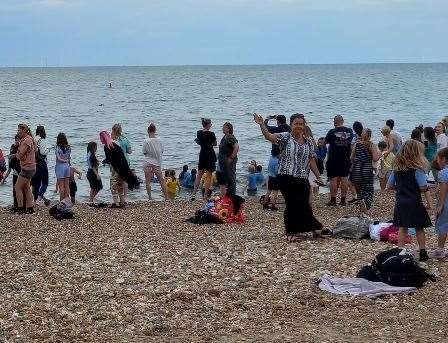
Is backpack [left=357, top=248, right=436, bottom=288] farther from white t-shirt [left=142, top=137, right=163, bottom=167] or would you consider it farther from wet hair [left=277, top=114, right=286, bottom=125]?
white t-shirt [left=142, top=137, right=163, bottom=167]

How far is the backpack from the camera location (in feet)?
27.0

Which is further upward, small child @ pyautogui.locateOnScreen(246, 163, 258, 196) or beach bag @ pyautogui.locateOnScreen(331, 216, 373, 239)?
beach bag @ pyautogui.locateOnScreen(331, 216, 373, 239)

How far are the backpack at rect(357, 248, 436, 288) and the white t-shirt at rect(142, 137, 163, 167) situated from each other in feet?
27.7

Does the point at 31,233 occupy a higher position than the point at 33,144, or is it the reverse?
the point at 33,144

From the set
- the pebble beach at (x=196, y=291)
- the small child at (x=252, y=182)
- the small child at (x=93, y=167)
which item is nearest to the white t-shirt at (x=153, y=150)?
the small child at (x=93, y=167)

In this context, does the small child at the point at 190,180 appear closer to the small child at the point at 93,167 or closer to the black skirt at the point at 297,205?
the small child at the point at 93,167

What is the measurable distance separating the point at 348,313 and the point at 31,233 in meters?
6.55

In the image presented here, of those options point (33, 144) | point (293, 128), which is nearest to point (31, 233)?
point (33, 144)

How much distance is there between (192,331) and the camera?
706cm

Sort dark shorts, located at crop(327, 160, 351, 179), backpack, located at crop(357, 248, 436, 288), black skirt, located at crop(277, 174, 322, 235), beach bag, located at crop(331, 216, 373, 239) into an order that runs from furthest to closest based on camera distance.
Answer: dark shorts, located at crop(327, 160, 351, 179) → beach bag, located at crop(331, 216, 373, 239) → black skirt, located at crop(277, 174, 322, 235) → backpack, located at crop(357, 248, 436, 288)

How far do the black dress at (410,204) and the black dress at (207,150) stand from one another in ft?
21.6

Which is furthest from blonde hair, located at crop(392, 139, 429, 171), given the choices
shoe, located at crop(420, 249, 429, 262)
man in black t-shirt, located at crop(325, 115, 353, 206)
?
man in black t-shirt, located at crop(325, 115, 353, 206)

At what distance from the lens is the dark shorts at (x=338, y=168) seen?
1480 cm

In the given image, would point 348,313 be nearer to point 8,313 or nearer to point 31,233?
point 8,313
